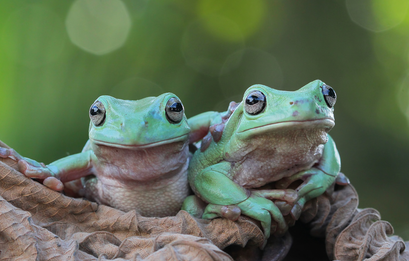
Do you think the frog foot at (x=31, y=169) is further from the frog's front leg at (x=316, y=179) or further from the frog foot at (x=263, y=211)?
the frog's front leg at (x=316, y=179)

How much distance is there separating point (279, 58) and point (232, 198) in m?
2.68

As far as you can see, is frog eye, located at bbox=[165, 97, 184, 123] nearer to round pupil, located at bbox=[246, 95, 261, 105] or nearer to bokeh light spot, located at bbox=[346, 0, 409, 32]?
round pupil, located at bbox=[246, 95, 261, 105]

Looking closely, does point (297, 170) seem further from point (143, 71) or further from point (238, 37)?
point (238, 37)

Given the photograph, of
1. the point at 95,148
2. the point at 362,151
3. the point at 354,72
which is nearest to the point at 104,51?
the point at 95,148

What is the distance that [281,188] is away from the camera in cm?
148

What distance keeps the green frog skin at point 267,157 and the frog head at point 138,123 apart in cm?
19

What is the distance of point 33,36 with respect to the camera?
10.2 ft

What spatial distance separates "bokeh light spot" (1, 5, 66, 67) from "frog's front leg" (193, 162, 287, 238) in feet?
7.69

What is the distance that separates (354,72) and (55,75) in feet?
9.60

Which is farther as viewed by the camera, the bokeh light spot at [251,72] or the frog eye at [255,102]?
the bokeh light spot at [251,72]

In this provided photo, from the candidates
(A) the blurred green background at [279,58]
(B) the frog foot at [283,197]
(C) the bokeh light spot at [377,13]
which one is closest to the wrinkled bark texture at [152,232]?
(B) the frog foot at [283,197]

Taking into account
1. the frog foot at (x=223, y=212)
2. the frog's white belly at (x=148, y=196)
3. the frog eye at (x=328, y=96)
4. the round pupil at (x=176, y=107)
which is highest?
the frog eye at (x=328, y=96)

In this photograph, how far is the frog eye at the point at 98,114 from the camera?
4.47 feet

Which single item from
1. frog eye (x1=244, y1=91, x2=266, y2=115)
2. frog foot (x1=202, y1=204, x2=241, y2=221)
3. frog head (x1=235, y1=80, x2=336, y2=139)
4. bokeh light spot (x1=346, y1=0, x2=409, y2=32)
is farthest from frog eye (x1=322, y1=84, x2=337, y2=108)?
bokeh light spot (x1=346, y1=0, x2=409, y2=32)
